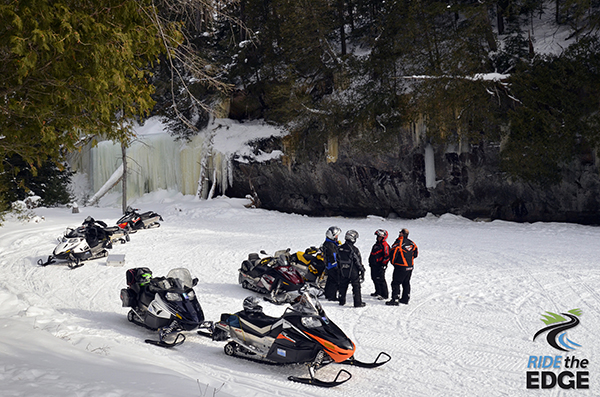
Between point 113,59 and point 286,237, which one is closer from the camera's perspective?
point 113,59

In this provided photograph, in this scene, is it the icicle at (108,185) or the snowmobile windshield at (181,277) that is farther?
the icicle at (108,185)

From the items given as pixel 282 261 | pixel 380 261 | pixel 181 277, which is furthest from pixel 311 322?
pixel 282 261

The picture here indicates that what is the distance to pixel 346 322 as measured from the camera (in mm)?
6105

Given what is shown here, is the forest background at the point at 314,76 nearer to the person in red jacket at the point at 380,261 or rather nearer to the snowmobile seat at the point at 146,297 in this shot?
the snowmobile seat at the point at 146,297

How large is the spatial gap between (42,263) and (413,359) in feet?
30.6

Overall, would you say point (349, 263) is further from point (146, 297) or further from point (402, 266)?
point (146, 297)

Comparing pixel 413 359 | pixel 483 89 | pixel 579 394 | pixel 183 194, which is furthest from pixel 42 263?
pixel 483 89

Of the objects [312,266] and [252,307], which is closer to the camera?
[252,307]

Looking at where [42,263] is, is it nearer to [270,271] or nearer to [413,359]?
[270,271]

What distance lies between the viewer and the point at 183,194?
939 inches

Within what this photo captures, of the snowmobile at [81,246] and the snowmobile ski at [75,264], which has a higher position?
the snowmobile at [81,246]

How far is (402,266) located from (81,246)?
7701 mm

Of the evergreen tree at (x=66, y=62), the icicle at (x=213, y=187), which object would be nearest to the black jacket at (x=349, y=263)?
the evergreen tree at (x=66, y=62)

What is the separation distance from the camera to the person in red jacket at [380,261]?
7.21 m
